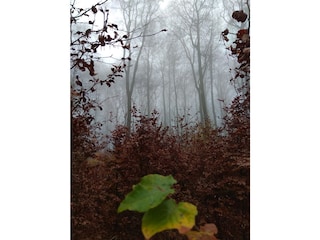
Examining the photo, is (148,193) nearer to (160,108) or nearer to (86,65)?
(160,108)

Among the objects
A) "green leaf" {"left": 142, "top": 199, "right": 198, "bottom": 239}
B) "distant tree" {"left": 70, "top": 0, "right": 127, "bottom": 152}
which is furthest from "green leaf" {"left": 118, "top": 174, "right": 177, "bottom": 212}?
"distant tree" {"left": 70, "top": 0, "right": 127, "bottom": 152}

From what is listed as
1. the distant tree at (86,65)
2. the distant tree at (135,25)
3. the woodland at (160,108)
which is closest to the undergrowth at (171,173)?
the woodland at (160,108)

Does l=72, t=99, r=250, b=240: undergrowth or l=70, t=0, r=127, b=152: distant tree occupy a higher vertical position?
l=70, t=0, r=127, b=152: distant tree

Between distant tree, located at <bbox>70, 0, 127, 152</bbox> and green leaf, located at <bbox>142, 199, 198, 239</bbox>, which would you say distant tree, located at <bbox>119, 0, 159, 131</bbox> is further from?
green leaf, located at <bbox>142, 199, 198, 239</bbox>

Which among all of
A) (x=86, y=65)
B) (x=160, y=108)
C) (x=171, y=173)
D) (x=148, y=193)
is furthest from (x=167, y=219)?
(x=86, y=65)

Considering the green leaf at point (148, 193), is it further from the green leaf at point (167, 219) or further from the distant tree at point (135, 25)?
the distant tree at point (135, 25)
